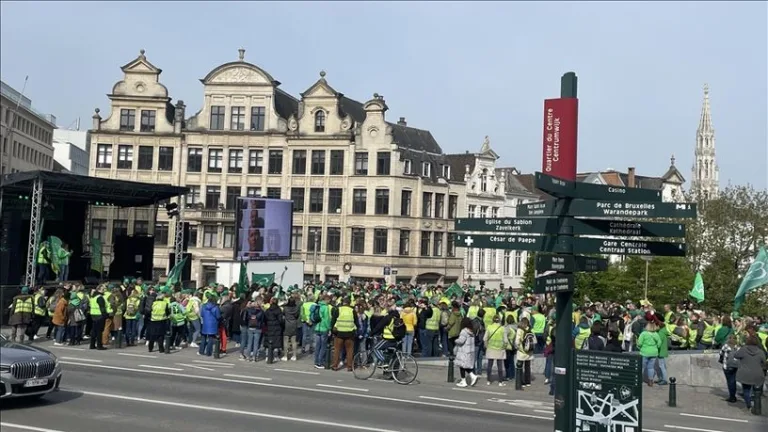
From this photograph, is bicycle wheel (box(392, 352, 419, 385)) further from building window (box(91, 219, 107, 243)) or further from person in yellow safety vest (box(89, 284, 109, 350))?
building window (box(91, 219, 107, 243))

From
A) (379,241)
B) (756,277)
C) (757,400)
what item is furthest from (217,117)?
(757,400)

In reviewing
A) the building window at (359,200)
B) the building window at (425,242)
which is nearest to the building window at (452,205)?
the building window at (425,242)

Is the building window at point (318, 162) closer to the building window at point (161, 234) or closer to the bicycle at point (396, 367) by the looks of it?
the building window at point (161, 234)

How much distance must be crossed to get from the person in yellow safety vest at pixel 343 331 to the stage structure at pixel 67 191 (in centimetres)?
1431

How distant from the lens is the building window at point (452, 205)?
63719mm

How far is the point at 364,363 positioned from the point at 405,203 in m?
38.2

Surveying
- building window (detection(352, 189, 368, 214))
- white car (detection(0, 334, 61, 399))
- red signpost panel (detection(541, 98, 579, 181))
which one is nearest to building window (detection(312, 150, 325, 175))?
building window (detection(352, 189, 368, 214))

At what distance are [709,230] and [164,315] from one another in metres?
33.4

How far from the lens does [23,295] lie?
24.0 meters

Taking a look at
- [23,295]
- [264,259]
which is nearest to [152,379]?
[23,295]

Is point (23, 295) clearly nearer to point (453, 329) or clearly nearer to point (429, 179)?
point (453, 329)

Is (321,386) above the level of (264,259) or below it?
below

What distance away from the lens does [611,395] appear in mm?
9758

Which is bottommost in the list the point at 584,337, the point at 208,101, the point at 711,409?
the point at 711,409
